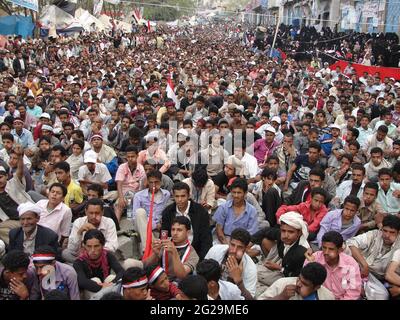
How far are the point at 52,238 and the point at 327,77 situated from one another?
1200cm

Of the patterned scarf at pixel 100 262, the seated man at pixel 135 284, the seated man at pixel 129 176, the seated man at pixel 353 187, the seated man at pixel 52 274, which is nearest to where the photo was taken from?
the seated man at pixel 135 284

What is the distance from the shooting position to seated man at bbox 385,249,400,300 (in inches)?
157

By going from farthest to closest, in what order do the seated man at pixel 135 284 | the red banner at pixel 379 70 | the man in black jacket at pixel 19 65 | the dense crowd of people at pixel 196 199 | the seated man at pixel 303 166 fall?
the man in black jacket at pixel 19 65, the red banner at pixel 379 70, the seated man at pixel 303 166, the dense crowd of people at pixel 196 199, the seated man at pixel 135 284

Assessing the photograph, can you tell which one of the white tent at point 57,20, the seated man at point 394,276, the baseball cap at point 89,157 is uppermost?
the white tent at point 57,20

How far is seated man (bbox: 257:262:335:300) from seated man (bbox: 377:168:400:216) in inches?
91.8

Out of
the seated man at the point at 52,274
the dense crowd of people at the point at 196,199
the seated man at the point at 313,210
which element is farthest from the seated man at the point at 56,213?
the seated man at the point at 313,210

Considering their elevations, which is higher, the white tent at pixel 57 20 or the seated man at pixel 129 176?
the white tent at pixel 57 20

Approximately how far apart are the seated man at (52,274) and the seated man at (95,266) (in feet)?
0.44

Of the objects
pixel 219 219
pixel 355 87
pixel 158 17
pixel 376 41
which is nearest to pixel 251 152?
pixel 219 219

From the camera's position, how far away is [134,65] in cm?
1764

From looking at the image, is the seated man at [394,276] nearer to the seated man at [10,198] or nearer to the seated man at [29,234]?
the seated man at [29,234]

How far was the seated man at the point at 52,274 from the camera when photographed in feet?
11.5

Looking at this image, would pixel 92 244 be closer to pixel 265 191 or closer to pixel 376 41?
pixel 265 191

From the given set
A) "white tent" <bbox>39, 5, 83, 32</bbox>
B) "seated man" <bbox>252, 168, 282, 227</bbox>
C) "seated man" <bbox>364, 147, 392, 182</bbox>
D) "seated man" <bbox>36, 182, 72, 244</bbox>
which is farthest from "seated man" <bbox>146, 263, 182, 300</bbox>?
"white tent" <bbox>39, 5, 83, 32</bbox>
